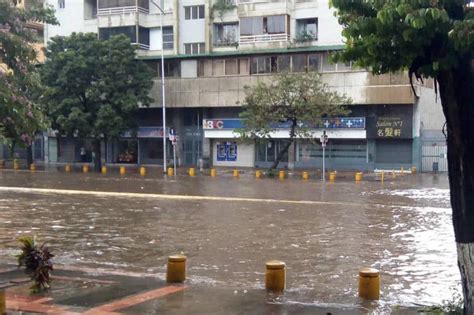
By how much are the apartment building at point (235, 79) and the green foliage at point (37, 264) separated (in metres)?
32.6

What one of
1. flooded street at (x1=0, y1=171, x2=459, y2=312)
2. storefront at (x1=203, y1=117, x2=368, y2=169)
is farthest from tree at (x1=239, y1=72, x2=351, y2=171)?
flooded street at (x1=0, y1=171, x2=459, y2=312)

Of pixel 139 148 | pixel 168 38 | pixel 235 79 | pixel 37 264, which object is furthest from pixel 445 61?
pixel 139 148

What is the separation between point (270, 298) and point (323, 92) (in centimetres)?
3122

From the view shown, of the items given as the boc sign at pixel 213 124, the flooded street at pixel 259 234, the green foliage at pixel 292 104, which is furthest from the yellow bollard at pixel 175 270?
the boc sign at pixel 213 124

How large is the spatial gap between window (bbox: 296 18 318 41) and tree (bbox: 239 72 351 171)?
6.48m

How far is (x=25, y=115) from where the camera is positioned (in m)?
9.94

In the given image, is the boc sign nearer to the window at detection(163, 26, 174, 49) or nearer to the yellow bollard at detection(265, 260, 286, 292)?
the window at detection(163, 26, 174, 49)

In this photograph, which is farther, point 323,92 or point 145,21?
point 145,21

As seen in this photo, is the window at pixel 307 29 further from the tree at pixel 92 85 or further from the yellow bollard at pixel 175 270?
the yellow bollard at pixel 175 270

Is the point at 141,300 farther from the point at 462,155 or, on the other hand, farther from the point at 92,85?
the point at 92,85

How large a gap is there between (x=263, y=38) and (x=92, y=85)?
1383 centimetres

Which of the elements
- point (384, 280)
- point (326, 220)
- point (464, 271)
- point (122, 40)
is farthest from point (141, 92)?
point (464, 271)

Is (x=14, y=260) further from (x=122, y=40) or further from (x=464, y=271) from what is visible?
(x=122, y=40)

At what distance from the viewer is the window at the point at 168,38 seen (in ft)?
165
